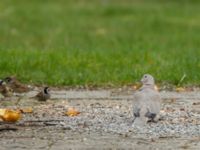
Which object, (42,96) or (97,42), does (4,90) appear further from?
(97,42)

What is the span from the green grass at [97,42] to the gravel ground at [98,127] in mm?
2284

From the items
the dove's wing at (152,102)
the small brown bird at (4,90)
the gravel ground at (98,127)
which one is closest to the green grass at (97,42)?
the small brown bird at (4,90)

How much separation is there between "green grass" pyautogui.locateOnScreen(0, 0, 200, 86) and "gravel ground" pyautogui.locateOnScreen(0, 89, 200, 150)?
2.28 metres

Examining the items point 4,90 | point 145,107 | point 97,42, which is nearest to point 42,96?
point 4,90

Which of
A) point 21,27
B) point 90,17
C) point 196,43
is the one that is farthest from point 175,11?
point 196,43

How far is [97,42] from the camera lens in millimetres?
23359

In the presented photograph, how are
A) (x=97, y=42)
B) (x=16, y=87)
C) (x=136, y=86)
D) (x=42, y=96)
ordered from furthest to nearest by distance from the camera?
(x=97, y=42) < (x=136, y=86) < (x=16, y=87) < (x=42, y=96)

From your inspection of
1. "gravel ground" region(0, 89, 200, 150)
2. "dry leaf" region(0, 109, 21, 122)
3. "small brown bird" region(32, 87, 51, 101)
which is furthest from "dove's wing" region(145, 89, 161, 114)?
"small brown bird" region(32, 87, 51, 101)

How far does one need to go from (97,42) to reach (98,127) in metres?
13.9

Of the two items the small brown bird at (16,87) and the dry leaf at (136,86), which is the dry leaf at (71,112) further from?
the dry leaf at (136,86)

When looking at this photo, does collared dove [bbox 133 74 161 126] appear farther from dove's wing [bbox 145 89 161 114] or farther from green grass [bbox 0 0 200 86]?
green grass [bbox 0 0 200 86]

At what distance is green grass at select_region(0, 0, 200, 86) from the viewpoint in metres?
14.5

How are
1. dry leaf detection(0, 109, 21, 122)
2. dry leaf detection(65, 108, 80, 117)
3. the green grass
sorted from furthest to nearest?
1. the green grass
2. dry leaf detection(65, 108, 80, 117)
3. dry leaf detection(0, 109, 21, 122)

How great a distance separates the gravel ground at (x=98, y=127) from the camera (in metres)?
8.67
